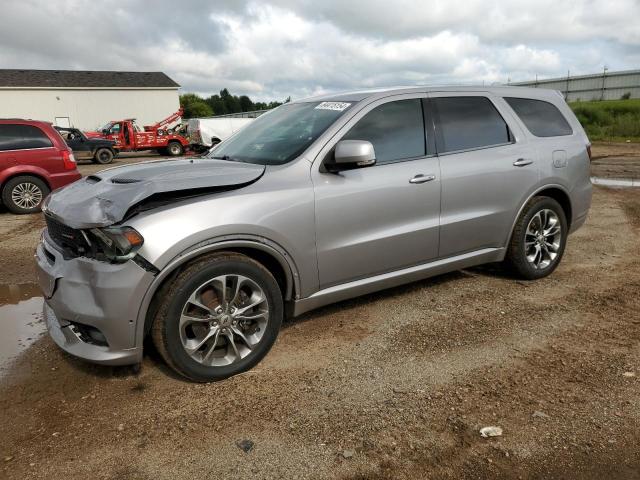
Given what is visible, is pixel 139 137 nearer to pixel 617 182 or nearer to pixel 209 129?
pixel 209 129

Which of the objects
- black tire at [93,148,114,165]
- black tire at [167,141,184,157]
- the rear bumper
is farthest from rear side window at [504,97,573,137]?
black tire at [167,141,184,157]

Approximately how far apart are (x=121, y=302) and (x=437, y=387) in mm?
1916

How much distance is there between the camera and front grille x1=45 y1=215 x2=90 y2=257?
2929 mm

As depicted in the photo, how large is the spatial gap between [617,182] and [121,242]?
11.4 metres

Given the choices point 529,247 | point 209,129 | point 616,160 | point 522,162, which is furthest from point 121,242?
point 209,129

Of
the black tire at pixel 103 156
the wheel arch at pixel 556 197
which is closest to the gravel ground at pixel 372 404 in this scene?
the wheel arch at pixel 556 197

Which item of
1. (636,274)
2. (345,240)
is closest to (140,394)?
(345,240)

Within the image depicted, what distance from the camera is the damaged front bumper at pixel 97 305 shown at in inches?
109

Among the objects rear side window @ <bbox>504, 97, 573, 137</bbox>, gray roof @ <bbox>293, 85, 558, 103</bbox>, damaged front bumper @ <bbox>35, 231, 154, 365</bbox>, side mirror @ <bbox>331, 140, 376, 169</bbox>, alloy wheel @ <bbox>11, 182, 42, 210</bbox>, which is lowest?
damaged front bumper @ <bbox>35, 231, 154, 365</bbox>

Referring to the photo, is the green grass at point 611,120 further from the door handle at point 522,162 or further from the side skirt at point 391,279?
the side skirt at point 391,279

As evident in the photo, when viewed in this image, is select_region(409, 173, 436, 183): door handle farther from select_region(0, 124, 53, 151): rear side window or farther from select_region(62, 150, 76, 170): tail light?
select_region(0, 124, 53, 151): rear side window

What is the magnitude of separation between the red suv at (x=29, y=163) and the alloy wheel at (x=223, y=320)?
786 cm

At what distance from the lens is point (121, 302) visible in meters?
2.79

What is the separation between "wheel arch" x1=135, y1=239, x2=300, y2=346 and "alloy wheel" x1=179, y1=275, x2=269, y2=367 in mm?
175
